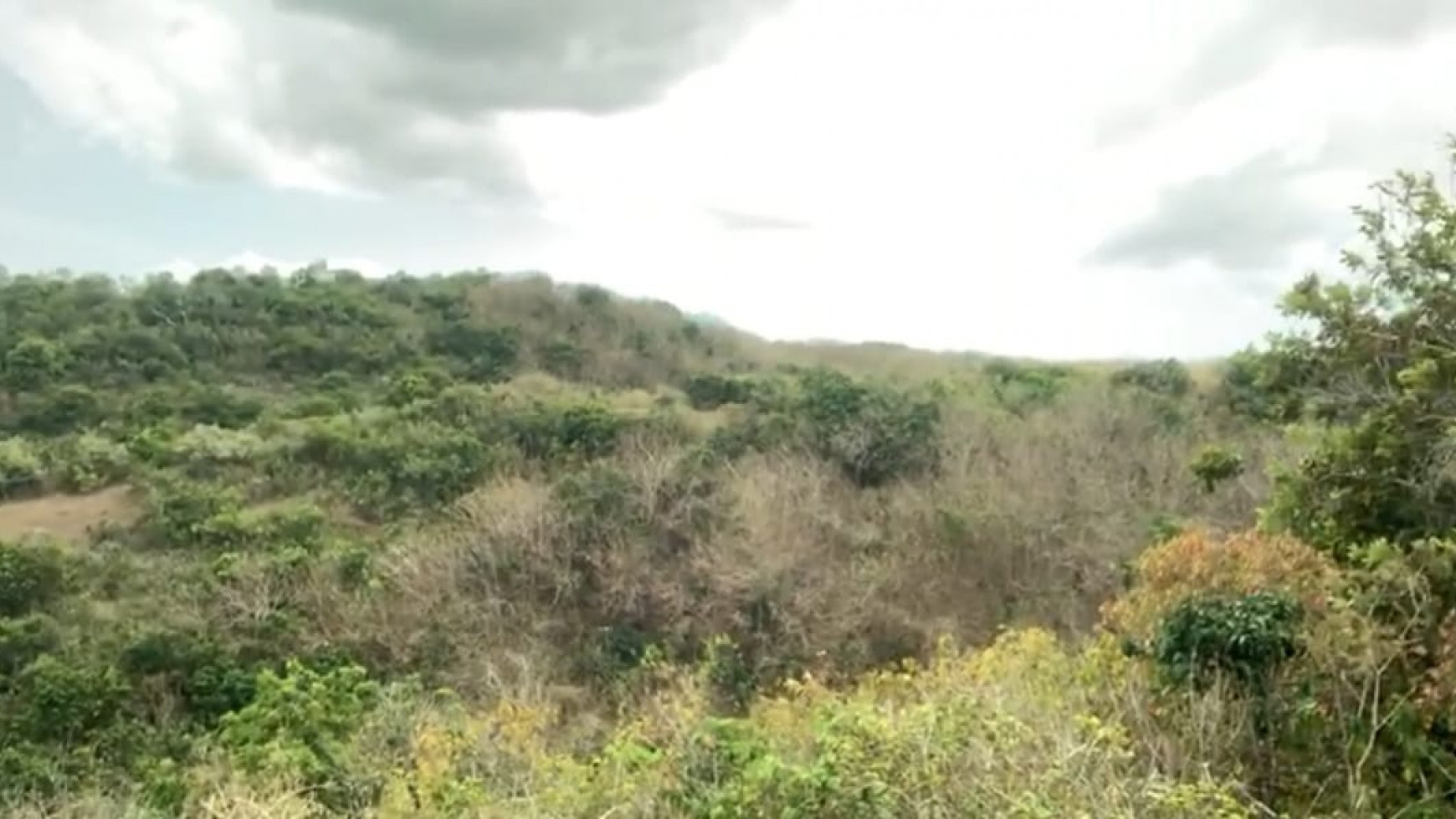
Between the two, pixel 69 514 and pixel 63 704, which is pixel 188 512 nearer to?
pixel 69 514

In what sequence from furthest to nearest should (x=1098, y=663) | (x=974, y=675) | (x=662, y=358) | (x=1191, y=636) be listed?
(x=662, y=358), (x=974, y=675), (x=1098, y=663), (x=1191, y=636)

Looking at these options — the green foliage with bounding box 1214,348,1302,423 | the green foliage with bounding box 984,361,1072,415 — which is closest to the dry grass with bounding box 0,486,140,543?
the green foliage with bounding box 984,361,1072,415

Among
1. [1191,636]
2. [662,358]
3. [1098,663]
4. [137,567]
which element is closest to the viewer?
[1191,636]

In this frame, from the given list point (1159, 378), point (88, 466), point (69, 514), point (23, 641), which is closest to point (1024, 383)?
point (1159, 378)

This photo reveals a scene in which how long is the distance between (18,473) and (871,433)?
51.0 ft

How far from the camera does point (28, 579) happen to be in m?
20.7

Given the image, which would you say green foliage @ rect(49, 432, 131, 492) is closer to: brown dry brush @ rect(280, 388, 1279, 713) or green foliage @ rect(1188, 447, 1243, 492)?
brown dry brush @ rect(280, 388, 1279, 713)

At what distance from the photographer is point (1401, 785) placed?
22.3ft

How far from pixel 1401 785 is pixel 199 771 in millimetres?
9932

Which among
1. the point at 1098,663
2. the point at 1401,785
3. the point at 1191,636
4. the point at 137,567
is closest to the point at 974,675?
the point at 1098,663

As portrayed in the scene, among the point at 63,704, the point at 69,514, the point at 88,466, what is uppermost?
the point at 88,466

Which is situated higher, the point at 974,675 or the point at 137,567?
the point at 974,675

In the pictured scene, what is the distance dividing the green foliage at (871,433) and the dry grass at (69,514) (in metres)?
11.9

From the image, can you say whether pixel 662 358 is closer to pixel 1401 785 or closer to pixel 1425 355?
pixel 1425 355
